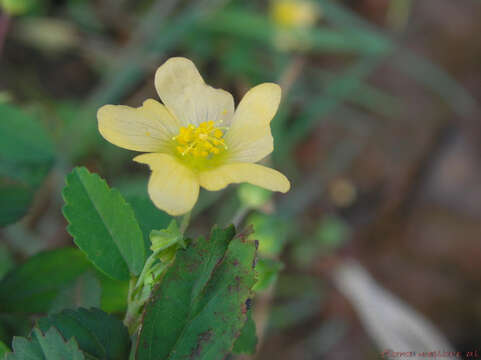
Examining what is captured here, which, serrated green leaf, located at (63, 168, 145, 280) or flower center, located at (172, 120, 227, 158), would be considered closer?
serrated green leaf, located at (63, 168, 145, 280)

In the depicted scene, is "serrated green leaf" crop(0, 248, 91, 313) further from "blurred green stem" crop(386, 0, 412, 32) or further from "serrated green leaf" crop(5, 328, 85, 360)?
"blurred green stem" crop(386, 0, 412, 32)

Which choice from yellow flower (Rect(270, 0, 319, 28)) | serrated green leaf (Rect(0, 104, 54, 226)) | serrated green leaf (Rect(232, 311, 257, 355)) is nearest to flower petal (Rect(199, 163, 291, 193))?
serrated green leaf (Rect(232, 311, 257, 355))

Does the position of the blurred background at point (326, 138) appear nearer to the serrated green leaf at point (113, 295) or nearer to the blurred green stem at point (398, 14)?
the blurred green stem at point (398, 14)

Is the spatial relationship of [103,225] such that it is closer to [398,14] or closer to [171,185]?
[171,185]

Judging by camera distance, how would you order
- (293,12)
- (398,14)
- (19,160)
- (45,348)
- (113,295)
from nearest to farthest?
(45,348)
(113,295)
(19,160)
(293,12)
(398,14)

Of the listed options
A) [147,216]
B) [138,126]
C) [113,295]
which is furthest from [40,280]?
[138,126]

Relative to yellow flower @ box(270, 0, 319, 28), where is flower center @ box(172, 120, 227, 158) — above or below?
below
